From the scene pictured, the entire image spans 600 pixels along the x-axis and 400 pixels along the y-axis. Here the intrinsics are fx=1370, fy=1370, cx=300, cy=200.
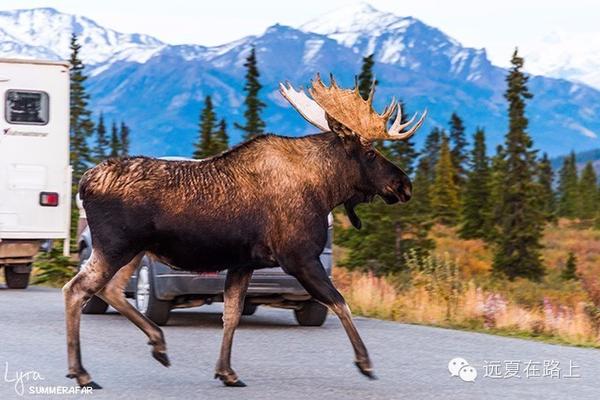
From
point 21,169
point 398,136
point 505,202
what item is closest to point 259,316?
point 21,169

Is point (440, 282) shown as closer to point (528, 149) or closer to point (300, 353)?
point (300, 353)

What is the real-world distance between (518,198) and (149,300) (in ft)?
141

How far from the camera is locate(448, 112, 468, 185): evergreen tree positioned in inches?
3605

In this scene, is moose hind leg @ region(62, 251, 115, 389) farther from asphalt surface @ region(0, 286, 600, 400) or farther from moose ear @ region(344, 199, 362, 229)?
moose ear @ region(344, 199, 362, 229)

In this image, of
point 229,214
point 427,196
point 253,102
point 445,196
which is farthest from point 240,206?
point 445,196

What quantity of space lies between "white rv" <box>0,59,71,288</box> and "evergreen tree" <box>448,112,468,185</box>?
225 feet

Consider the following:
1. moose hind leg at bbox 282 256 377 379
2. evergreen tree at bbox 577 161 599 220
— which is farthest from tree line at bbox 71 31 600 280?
moose hind leg at bbox 282 256 377 379

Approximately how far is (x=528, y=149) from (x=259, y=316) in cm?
4158

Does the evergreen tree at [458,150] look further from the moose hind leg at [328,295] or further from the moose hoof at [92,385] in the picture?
the moose hoof at [92,385]

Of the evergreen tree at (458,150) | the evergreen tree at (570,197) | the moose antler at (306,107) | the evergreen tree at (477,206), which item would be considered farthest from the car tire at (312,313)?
Answer: the evergreen tree at (570,197)

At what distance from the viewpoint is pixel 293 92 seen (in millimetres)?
9945

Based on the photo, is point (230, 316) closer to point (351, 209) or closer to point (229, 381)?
point (229, 381)

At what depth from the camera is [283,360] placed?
1140 centimetres

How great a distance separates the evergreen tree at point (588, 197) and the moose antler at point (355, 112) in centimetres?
8843
